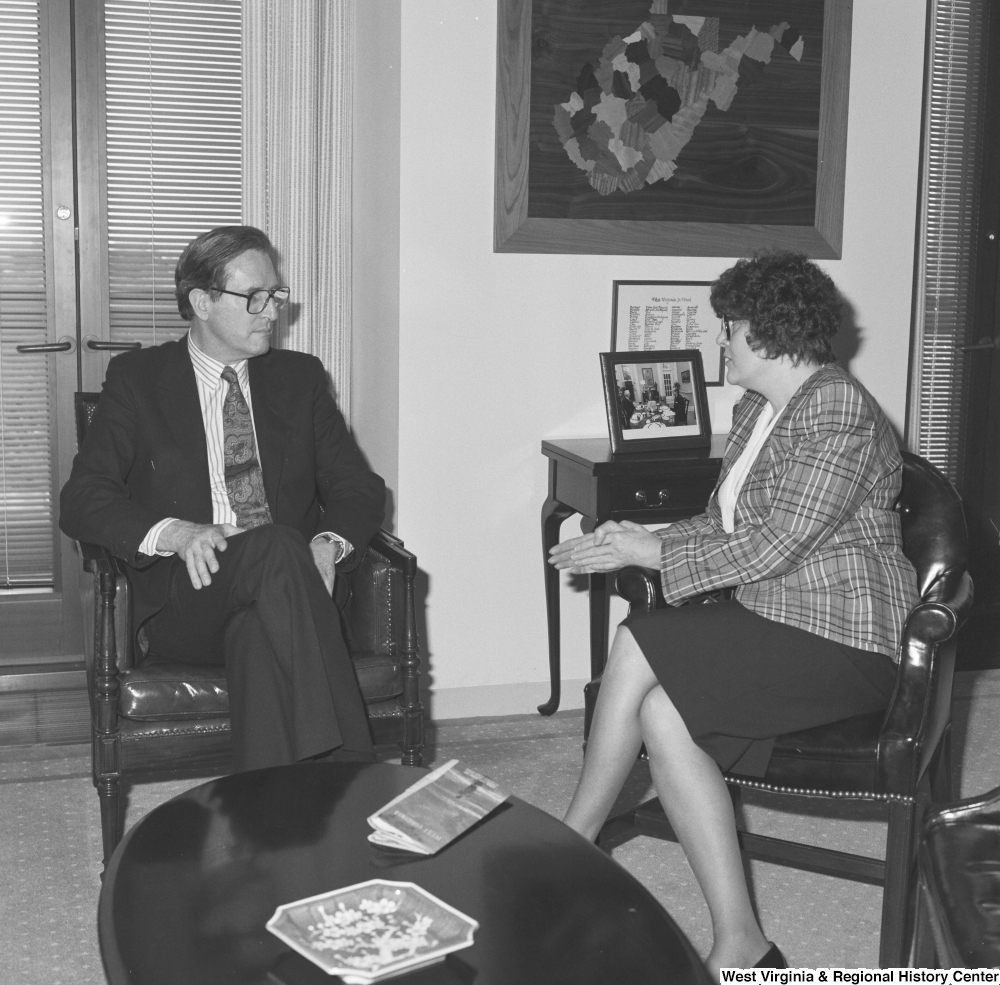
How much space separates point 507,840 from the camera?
1.75 metres

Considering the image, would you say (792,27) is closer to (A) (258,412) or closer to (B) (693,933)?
(A) (258,412)

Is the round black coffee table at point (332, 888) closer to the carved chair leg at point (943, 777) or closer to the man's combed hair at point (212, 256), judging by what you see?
the carved chair leg at point (943, 777)

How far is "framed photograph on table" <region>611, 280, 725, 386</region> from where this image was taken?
11.7ft

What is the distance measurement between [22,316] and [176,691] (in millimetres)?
1593

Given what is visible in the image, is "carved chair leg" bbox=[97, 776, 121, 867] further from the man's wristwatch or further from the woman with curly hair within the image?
the woman with curly hair

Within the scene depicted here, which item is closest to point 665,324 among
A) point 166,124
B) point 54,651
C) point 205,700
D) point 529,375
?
point 529,375

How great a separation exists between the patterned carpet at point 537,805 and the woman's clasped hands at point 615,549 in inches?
26.4

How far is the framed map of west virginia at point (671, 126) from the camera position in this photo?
340 cm

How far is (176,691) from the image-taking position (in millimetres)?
2473

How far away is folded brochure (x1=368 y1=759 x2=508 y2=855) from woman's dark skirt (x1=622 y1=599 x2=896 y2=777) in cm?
48

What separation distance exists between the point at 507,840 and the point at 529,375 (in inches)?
77.6

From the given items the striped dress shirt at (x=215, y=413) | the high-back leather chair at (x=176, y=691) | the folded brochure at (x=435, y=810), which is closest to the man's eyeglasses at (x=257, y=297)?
the striped dress shirt at (x=215, y=413)

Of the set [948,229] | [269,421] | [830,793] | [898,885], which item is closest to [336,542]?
[269,421]

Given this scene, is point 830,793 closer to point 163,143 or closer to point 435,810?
point 435,810
